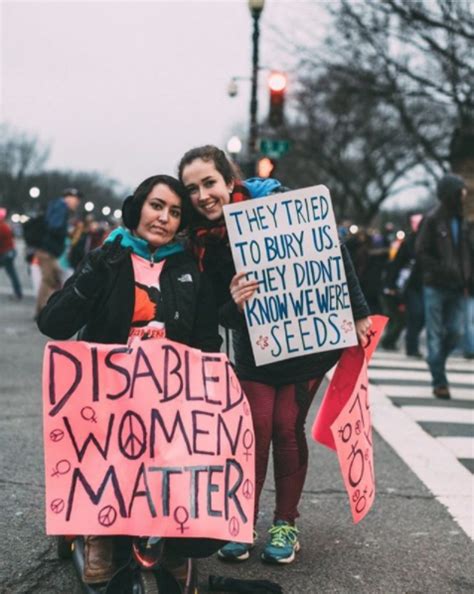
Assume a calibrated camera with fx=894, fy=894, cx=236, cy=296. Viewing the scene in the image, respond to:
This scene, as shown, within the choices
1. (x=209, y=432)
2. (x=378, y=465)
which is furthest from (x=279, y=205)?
(x=378, y=465)

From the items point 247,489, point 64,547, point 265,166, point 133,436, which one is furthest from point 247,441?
point 265,166

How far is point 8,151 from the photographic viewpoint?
384 feet

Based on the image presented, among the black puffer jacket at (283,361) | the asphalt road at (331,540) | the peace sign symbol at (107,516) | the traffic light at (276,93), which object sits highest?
the traffic light at (276,93)

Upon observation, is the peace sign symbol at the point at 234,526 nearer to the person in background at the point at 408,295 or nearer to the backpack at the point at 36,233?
the person in background at the point at 408,295

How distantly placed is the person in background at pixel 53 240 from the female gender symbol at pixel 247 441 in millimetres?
9523

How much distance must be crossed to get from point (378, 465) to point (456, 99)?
44.6 feet

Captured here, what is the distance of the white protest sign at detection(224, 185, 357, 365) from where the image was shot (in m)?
3.76

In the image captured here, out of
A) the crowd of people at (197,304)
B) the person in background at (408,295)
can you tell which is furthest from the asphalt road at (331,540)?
the person in background at (408,295)

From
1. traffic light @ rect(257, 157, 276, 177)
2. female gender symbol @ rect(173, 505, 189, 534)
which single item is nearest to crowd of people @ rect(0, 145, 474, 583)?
female gender symbol @ rect(173, 505, 189, 534)

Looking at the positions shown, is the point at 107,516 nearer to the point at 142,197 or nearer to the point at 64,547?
the point at 64,547

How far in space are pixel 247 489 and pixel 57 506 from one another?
670mm

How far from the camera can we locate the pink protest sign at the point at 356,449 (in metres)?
3.89

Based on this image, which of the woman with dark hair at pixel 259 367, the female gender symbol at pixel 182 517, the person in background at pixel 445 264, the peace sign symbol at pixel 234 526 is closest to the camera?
the female gender symbol at pixel 182 517

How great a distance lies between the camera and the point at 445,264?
7957mm
